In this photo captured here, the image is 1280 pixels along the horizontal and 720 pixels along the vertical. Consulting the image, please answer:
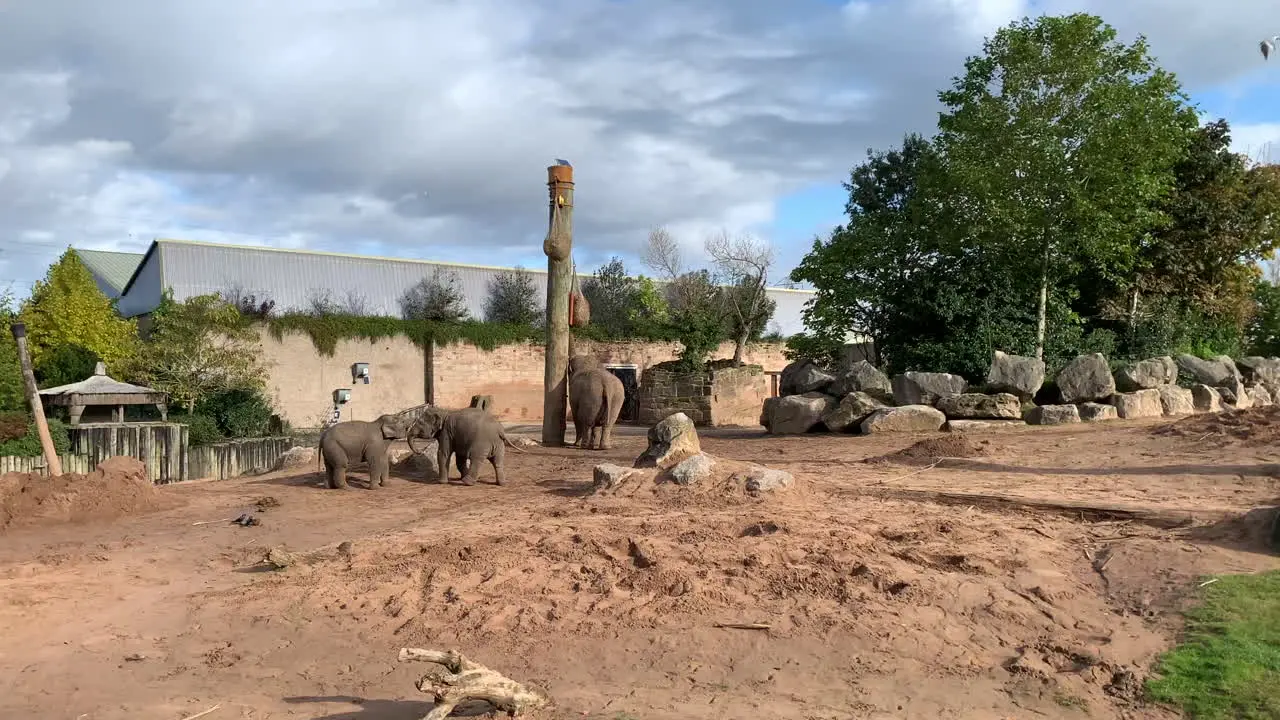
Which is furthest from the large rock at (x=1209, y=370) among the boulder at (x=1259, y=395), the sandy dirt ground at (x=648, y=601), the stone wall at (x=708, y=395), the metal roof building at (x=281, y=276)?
the metal roof building at (x=281, y=276)

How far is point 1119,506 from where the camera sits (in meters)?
8.26

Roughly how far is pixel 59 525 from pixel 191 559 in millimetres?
2508

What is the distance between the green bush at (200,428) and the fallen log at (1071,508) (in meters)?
15.5

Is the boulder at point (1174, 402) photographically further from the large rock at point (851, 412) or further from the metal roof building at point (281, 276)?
the metal roof building at point (281, 276)

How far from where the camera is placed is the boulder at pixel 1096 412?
1553 cm

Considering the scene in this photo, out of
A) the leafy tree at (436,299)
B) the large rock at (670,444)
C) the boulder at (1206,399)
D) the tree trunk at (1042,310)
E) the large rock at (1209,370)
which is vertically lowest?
the large rock at (670,444)

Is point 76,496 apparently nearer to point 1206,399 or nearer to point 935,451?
point 935,451

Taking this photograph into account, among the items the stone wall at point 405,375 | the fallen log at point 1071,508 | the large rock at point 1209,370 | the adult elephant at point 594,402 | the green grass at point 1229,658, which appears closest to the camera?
the green grass at point 1229,658

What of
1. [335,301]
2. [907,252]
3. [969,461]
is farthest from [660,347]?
[969,461]

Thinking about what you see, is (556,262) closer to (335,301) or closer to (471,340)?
(471,340)

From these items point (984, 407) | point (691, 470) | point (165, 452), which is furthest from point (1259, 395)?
point (165, 452)

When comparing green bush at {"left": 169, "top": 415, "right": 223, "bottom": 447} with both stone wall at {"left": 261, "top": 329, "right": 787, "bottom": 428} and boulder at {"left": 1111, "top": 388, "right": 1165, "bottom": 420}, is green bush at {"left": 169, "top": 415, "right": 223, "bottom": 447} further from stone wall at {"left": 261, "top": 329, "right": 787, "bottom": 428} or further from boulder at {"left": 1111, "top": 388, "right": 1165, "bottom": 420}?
boulder at {"left": 1111, "top": 388, "right": 1165, "bottom": 420}

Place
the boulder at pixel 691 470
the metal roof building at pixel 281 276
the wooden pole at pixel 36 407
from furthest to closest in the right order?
the metal roof building at pixel 281 276, the wooden pole at pixel 36 407, the boulder at pixel 691 470

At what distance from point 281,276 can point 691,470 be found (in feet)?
81.1
